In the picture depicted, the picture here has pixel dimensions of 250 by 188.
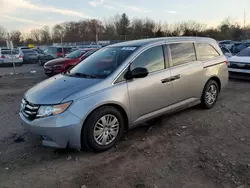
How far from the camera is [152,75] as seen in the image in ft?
13.4

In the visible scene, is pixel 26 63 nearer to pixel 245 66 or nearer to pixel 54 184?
pixel 245 66

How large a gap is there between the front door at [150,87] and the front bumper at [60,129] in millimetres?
1021

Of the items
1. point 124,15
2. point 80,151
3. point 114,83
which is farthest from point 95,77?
point 124,15

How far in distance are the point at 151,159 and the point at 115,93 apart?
3.71ft

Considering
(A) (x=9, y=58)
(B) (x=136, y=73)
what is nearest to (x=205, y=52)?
(B) (x=136, y=73)

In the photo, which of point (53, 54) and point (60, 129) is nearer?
point (60, 129)

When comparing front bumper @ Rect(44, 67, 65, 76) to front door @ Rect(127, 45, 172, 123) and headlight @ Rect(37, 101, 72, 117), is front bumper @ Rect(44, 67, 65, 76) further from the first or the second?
headlight @ Rect(37, 101, 72, 117)

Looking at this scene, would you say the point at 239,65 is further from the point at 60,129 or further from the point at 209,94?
the point at 60,129

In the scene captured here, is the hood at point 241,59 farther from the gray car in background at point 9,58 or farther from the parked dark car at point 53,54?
the gray car in background at point 9,58

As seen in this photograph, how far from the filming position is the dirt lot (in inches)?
113

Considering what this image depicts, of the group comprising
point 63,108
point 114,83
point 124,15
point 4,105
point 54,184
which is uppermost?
point 124,15

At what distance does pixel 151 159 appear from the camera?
11.0ft

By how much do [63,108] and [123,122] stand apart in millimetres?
1054

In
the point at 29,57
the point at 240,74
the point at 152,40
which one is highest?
the point at 29,57
